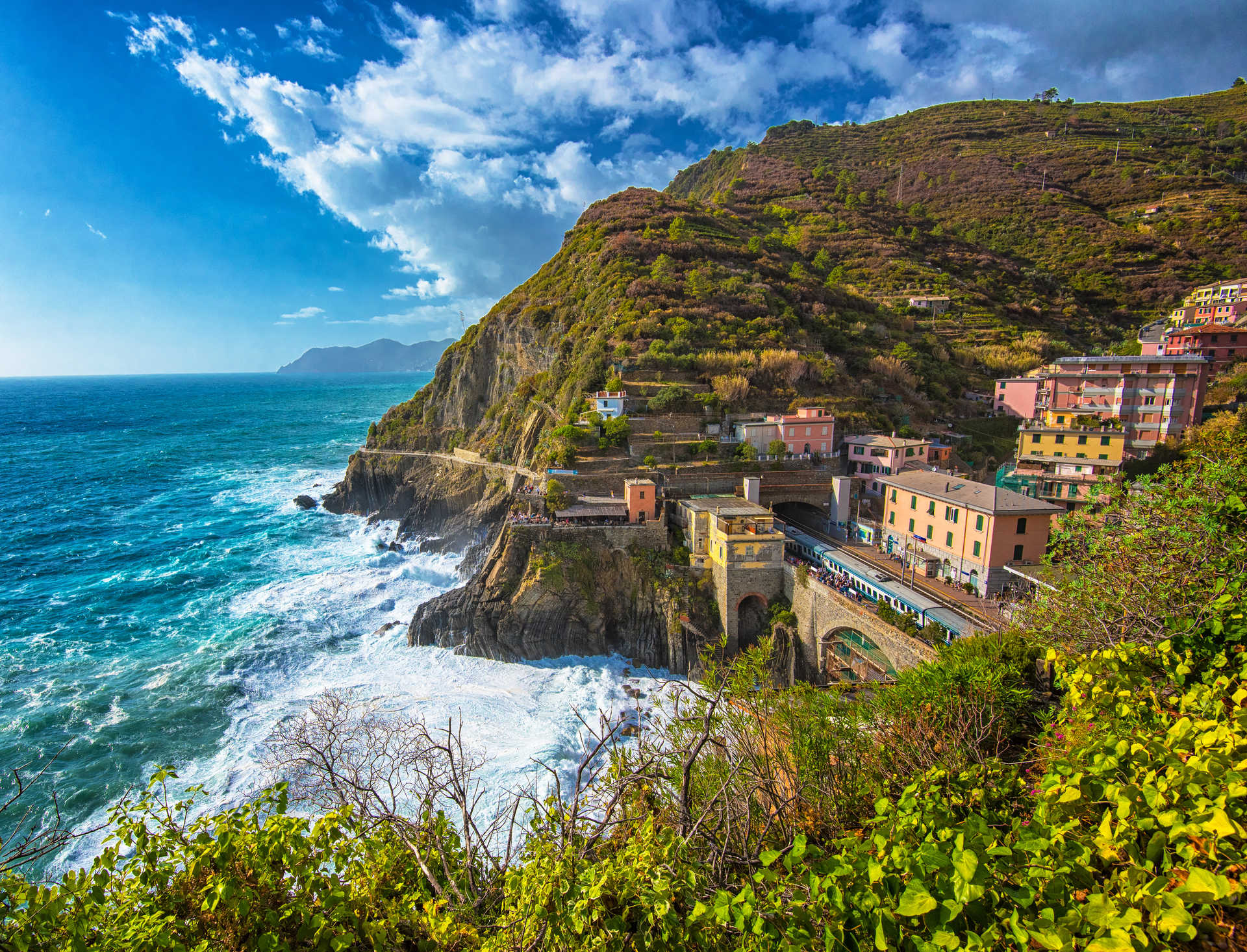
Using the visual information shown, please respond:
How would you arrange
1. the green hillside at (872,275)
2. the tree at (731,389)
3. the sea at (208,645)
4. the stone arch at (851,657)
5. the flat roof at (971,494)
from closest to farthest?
1. the sea at (208,645)
2. the stone arch at (851,657)
3. the flat roof at (971,494)
4. the tree at (731,389)
5. the green hillside at (872,275)

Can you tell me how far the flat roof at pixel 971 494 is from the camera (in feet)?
67.8

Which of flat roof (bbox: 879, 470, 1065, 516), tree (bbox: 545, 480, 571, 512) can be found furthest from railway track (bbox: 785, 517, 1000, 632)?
tree (bbox: 545, 480, 571, 512)

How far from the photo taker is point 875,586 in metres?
21.9

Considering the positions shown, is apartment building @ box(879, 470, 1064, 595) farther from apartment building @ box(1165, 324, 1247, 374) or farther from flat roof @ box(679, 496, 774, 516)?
apartment building @ box(1165, 324, 1247, 374)

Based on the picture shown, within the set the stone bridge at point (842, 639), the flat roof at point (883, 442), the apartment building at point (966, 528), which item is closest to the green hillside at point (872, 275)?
the flat roof at point (883, 442)

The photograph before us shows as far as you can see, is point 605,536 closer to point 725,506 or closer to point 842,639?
point 725,506

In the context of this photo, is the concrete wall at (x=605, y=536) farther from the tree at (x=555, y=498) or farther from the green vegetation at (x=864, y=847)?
the green vegetation at (x=864, y=847)

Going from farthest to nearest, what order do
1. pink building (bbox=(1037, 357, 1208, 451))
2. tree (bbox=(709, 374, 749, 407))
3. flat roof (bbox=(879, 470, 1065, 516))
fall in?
tree (bbox=(709, 374, 749, 407)) → pink building (bbox=(1037, 357, 1208, 451)) → flat roof (bbox=(879, 470, 1065, 516))

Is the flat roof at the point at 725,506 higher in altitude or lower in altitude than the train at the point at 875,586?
higher

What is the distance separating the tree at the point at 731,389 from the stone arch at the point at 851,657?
62.7 feet

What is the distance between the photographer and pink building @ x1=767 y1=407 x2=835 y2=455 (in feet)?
109

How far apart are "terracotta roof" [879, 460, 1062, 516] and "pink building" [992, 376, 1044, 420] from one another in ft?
73.6

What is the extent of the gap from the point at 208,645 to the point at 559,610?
17.3m

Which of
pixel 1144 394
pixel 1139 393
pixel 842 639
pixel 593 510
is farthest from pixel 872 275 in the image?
pixel 842 639
